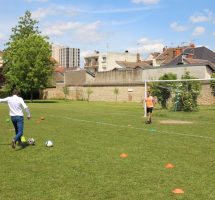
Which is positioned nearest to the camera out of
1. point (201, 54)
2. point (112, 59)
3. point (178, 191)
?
point (178, 191)

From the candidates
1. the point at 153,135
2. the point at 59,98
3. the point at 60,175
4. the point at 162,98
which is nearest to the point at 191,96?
the point at 162,98

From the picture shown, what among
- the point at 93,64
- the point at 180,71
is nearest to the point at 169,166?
the point at 180,71

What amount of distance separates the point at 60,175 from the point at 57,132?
8473 millimetres

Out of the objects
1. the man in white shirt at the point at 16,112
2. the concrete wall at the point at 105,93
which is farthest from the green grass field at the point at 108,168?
the concrete wall at the point at 105,93

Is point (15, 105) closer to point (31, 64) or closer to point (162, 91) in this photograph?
point (162, 91)

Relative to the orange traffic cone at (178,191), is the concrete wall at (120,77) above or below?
above

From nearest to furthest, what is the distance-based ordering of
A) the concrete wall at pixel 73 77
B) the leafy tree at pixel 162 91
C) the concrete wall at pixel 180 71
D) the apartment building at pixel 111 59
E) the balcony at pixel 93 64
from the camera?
the leafy tree at pixel 162 91 → the concrete wall at pixel 180 71 → the concrete wall at pixel 73 77 → the apartment building at pixel 111 59 → the balcony at pixel 93 64

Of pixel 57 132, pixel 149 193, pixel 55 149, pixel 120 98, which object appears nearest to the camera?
pixel 149 193

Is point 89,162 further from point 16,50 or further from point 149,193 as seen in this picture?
point 16,50

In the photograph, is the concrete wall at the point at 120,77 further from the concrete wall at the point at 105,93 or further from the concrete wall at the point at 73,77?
the concrete wall at the point at 73,77

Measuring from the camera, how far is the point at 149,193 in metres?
7.09

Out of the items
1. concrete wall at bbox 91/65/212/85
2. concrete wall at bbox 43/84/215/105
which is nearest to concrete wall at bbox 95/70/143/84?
concrete wall at bbox 91/65/212/85

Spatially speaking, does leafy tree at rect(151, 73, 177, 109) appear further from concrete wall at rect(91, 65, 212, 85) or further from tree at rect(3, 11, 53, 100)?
tree at rect(3, 11, 53, 100)

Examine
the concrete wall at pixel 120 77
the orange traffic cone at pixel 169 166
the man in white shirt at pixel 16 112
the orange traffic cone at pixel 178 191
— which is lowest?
the orange traffic cone at pixel 178 191
